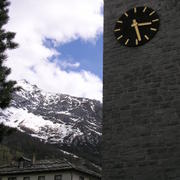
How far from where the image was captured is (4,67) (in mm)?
18781

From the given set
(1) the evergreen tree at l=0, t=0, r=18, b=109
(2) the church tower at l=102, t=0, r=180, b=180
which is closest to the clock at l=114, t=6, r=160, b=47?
(2) the church tower at l=102, t=0, r=180, b=180

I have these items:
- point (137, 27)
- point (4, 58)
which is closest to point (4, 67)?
point (4, 58)

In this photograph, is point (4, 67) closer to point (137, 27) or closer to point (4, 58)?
point (4, 58)

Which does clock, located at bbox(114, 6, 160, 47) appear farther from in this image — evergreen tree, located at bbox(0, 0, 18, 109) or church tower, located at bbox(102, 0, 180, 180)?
evergreen tree, located at bbox(0, 0, 18, 109)

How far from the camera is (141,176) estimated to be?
1606 centimetres

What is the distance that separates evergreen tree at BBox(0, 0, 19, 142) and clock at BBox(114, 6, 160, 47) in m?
4.48

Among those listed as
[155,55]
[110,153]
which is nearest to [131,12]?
[155,55]

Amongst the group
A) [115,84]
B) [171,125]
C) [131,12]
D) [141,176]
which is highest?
[131,12]

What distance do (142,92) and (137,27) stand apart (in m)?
2.61

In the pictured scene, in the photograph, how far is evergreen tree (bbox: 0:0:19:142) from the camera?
18.1 meters

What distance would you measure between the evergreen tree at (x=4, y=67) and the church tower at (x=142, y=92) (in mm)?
3781

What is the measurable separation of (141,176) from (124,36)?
5608 millimetres

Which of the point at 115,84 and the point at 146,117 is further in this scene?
the point at 115,84

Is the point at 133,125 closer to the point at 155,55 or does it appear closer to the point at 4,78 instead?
the point at 155,55
